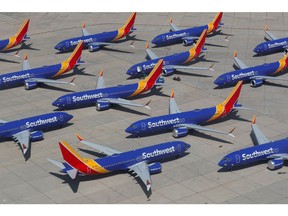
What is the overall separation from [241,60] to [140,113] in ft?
114

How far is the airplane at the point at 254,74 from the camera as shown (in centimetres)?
13127

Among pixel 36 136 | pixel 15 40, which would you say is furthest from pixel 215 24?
pixel 36 136

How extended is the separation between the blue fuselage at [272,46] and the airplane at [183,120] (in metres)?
32.2

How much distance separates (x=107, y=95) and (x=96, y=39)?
104 feet

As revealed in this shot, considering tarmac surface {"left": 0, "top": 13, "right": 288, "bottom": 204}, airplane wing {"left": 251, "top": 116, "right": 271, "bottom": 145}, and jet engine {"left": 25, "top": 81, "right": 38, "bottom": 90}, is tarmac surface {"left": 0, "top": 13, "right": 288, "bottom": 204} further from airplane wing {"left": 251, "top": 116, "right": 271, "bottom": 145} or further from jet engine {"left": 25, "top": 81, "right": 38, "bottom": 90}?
airplane wing {"left": 251, "top": 116, "right": 271, "bottom": 145}

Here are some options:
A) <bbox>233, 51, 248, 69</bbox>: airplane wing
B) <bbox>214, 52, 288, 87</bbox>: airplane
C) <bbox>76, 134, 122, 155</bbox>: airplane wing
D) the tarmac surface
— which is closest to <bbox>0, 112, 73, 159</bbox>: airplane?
the tarmac surface

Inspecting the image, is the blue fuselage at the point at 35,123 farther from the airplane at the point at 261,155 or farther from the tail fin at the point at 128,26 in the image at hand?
the tail fin at the point at 128,26

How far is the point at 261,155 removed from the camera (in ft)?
338

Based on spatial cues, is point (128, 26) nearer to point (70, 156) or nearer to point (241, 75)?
point (241, 75)

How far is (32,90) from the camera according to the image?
Answer: 5182 inches

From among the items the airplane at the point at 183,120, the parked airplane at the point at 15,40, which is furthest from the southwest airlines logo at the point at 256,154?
the parked airplane at the point at 15,40

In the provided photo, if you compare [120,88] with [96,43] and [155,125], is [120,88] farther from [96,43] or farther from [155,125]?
[96,43]

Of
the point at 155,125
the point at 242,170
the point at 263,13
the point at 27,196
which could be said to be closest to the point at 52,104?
the point at 155,125

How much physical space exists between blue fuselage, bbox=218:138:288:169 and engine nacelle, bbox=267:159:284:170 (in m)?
1.37
